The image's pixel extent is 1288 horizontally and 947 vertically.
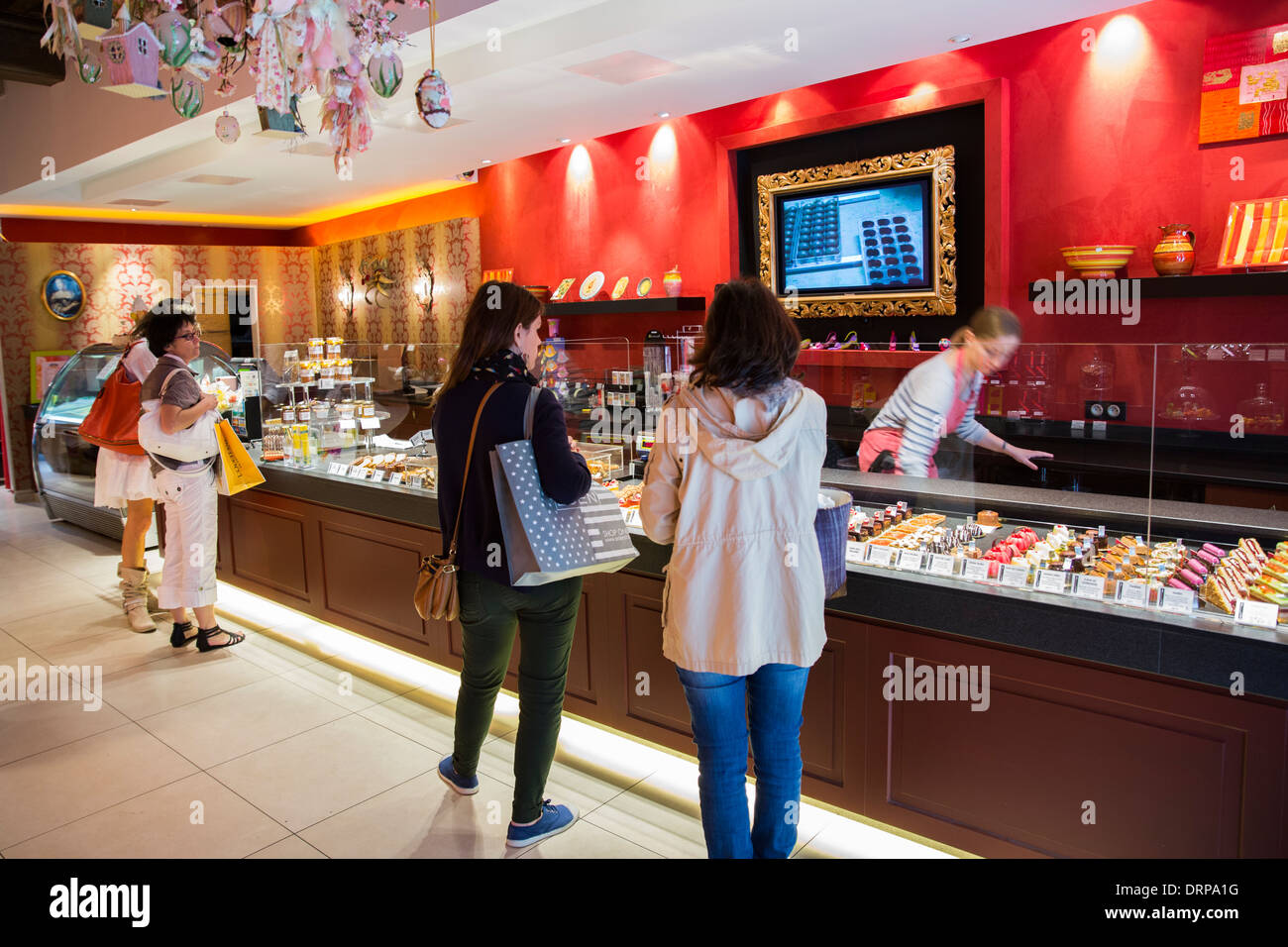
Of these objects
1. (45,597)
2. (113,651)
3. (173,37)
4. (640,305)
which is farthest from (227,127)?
(640,305)

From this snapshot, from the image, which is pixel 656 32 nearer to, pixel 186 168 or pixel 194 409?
pixel 194 409

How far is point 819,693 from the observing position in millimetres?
2629

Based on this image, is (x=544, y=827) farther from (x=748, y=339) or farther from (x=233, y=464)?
(x=233, y=464)

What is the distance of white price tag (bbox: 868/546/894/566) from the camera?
2.54m

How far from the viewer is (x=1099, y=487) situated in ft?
8.87

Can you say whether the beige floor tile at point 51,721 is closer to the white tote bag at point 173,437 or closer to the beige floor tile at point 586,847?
the white tote bag at point 173,437

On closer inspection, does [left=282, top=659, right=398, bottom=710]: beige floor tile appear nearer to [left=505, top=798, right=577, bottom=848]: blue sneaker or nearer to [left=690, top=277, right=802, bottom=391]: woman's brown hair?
[left=505, top=798, right=577, bottom=848]: blue sneaker


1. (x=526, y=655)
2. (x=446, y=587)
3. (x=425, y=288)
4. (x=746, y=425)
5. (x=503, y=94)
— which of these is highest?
(x=503, y=94)

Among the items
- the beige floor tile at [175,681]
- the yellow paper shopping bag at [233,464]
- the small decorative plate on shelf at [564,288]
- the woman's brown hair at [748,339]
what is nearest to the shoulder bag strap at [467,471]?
the woman's brown hair at [748,339]

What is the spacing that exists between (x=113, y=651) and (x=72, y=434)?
3.57 metres

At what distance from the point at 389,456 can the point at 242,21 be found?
2586 millimetres

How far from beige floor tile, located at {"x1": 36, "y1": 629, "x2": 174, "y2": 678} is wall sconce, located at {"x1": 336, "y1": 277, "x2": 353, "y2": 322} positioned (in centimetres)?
654

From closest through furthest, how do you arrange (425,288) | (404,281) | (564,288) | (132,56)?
1. (132,56)
2. (564,288)
3. (425,288)
4. (404,281)

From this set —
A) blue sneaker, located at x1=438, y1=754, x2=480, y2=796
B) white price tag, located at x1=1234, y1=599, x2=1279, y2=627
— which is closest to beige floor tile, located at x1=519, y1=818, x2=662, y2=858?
blue sneaker, located at x1=438, y1=754, x2=480, y2=796
